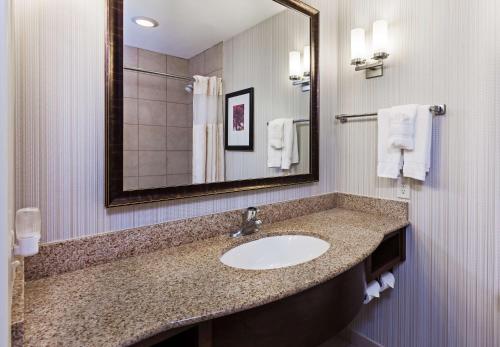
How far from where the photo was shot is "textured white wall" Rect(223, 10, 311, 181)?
1.39 metres

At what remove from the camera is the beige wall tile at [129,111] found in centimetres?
104

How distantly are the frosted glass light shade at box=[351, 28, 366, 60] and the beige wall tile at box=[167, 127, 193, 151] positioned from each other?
3.58ft

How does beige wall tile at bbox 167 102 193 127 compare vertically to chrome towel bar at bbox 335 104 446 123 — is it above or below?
below

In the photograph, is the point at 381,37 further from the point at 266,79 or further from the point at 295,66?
the point at 266,79

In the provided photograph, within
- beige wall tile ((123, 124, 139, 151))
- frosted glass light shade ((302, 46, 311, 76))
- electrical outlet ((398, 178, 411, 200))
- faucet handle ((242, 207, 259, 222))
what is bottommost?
faucet handle ((242, 207, 259, 222))

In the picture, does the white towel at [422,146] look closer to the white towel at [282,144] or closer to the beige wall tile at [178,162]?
the white towel at [282,144]

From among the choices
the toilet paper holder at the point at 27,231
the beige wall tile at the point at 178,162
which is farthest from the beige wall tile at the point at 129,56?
the toilet paper holder at the point at 27,231

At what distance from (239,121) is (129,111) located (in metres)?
0.54

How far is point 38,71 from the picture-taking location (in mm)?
888

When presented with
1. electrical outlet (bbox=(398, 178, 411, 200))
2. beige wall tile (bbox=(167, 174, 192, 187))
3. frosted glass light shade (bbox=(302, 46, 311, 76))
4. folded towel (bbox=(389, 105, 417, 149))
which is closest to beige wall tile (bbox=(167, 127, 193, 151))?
beige wall tile (bbox=(167, 174, 192, 187))

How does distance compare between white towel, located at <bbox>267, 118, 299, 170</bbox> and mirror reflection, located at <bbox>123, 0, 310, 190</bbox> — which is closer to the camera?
mirror reflection, located at <bbox>123, 0, 310, 190</bbox>

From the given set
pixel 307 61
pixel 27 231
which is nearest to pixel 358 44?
pixel 307 61

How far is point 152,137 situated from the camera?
1.11 meters

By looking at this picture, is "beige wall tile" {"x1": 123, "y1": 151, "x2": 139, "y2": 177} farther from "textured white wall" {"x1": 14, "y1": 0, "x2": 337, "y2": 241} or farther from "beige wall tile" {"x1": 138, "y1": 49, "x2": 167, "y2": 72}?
"beige wall tile" {"x1": 138, "y1": 49, "x2": 167, "y2": 72}
